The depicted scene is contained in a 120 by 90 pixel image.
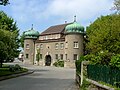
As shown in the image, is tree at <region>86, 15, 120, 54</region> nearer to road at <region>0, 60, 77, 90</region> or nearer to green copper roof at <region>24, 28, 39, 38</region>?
road at <region>0, 60, 77, 90</region>

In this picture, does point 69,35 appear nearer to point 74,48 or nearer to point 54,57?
point 74,48

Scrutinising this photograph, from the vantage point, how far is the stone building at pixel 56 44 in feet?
258


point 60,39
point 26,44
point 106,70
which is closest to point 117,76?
point 106,70

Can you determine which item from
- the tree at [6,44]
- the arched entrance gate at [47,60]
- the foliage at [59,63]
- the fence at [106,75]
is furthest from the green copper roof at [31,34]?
the fence at [106,75]

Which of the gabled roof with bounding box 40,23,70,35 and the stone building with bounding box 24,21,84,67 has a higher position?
the gabled roof with bounding box 40,23,70,35

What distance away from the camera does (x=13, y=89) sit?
21594mm

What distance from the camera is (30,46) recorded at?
94875 mm

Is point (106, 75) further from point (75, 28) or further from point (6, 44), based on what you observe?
point (75, 28)

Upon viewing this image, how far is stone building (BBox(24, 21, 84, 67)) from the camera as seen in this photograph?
3095 inches

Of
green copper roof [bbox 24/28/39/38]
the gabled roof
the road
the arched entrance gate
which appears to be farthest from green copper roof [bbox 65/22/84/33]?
the road

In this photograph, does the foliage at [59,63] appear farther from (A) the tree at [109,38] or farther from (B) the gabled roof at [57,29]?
(A) the tree at [109,38]

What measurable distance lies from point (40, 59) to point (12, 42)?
43.0 meters

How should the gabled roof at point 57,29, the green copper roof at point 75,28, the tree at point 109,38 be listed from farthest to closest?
1. the gabled roof at point 57,29
2. the green copper roof at point 75,28
3. the tree at point 109,38

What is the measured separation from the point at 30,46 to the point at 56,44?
11750mm
